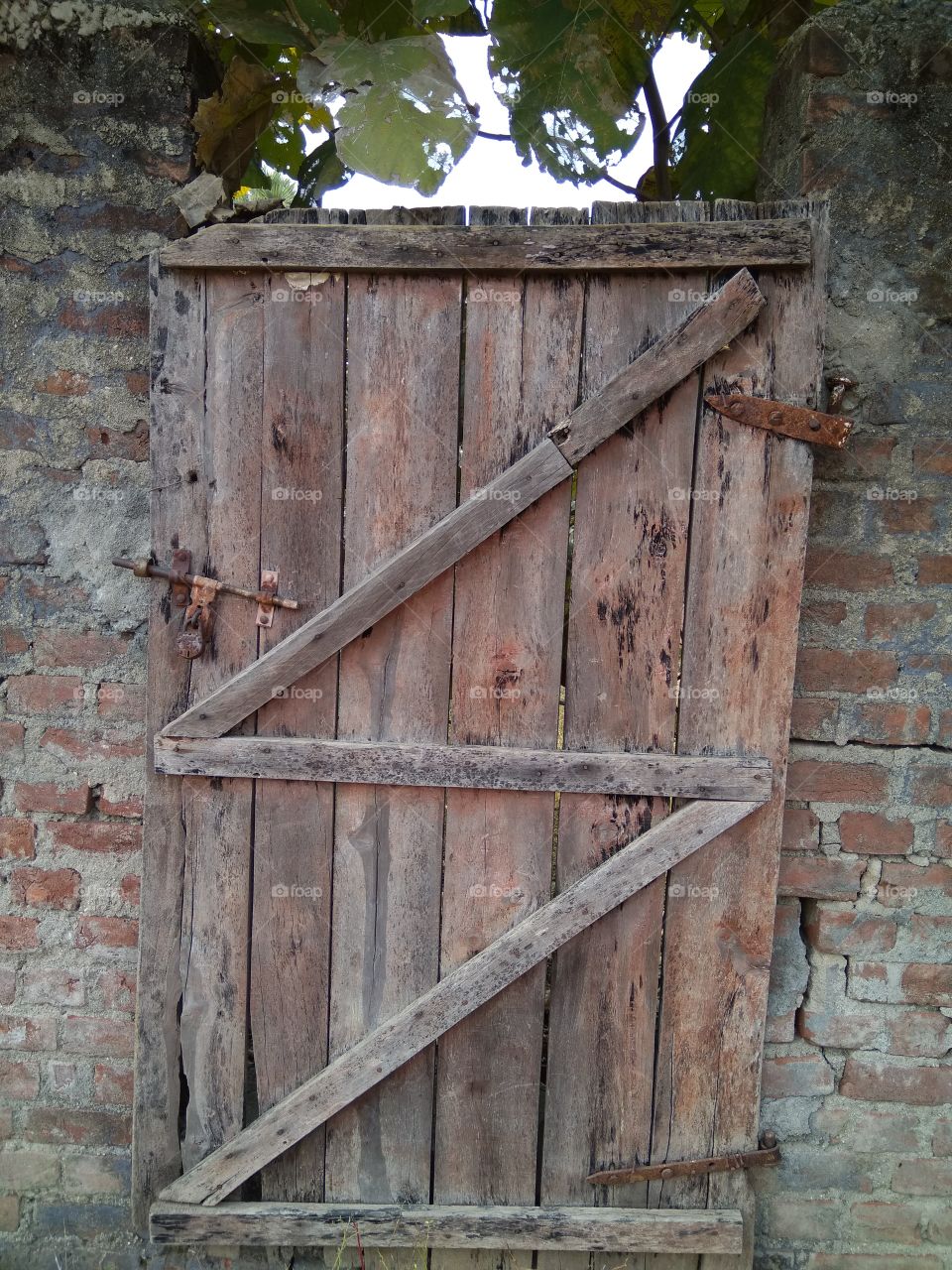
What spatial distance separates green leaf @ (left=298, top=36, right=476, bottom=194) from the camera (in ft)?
5.63

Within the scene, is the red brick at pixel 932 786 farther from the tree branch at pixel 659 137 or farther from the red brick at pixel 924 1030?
the tree branch at pixel 659 137

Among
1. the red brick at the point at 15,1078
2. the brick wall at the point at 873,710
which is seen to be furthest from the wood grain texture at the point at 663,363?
the red brick at the point at 15,1078

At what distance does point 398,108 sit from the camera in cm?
173

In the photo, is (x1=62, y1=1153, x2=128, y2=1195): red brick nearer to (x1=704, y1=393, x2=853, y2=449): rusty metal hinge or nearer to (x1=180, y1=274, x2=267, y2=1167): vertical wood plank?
(x1=180, y1=274, x2=267, y2=1167): vertical wood plank

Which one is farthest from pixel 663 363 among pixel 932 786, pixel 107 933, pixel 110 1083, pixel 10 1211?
pixel 10 1211

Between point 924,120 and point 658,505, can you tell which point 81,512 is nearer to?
point 658,505

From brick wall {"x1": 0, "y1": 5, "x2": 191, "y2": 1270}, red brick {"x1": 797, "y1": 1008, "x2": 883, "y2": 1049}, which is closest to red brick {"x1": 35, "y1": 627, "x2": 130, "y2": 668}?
brick wall {"x1": 0, "y1": 5, "x2": 191, "y2": 1270}

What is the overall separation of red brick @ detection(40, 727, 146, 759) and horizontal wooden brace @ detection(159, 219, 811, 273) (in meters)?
1.03

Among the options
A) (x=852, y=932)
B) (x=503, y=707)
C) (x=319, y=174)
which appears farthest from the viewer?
(x=319, y=174)

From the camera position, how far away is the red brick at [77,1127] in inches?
76.3

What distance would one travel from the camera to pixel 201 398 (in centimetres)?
175

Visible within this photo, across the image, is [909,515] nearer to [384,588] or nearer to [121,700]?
[384,588]

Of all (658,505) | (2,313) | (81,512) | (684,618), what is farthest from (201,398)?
(684,618)

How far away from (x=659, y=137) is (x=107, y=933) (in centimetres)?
233
